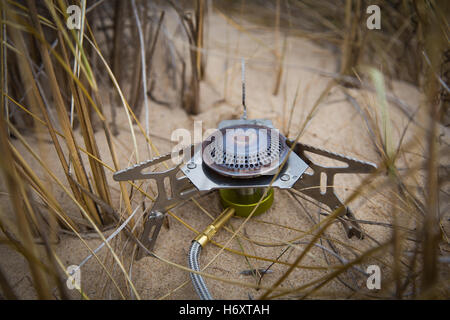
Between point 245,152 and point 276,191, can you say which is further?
point 276,191

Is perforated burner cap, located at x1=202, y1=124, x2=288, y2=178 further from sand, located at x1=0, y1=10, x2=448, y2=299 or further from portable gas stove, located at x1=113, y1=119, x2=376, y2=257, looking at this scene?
sand, located at x1=0, y1=10, x2=448, y2=299

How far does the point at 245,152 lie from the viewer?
1062mm

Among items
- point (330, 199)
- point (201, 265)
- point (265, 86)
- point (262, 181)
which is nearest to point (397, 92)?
point (265, 86)

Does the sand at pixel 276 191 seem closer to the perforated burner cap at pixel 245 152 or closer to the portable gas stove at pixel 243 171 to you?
the portable gas stove at pixel 243 171

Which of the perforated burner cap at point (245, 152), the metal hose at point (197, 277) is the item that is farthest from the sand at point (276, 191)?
the perforated burner cap at point (245, 152)

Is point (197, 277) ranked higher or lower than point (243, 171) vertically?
lower

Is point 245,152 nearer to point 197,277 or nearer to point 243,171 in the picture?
point 243,171

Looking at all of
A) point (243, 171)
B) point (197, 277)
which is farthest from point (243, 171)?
point (197, 277)

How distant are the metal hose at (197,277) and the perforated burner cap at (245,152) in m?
0.23

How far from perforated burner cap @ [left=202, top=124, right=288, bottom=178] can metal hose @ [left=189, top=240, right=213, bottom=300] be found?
0.23 meters

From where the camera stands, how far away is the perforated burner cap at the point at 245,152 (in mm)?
1042

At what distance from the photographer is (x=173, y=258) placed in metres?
1.14

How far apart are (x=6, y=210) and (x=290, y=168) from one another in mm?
935

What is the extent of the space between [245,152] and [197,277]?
0.37m
